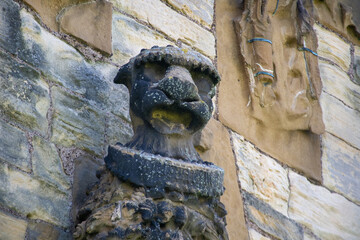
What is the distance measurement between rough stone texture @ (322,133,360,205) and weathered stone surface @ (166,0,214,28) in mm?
826

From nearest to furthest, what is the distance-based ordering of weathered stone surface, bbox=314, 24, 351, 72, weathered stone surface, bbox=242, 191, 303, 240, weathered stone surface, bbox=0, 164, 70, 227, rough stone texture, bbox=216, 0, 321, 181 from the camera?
weathered stone surface, bbox=0, 164, 70, 227 < weathered stone surface, bbox=242, 191, 303, 240 < rough stone texture, bbox=216, 0, 321, 181 < weathered stone surface, bbox=314, 24, 351, 72

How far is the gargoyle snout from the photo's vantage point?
2352 millimetres

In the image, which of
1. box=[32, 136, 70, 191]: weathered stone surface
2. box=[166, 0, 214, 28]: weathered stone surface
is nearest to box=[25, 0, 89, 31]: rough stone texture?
box=[32, 136, 70, 191]: weathered stone surface

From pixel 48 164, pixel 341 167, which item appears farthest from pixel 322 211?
pixel 48 164

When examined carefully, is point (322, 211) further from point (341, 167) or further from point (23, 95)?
point (23, 95)

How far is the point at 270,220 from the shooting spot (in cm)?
321

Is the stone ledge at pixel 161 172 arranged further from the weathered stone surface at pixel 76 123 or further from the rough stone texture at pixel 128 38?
the rough stone texture at pixel 128 38

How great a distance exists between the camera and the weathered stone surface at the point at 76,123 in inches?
103

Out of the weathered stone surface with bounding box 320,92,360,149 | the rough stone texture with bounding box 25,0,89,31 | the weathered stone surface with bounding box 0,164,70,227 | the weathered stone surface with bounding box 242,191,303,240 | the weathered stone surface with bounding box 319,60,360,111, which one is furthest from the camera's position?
the weathered stone surface with bounding box 319,60,360,111

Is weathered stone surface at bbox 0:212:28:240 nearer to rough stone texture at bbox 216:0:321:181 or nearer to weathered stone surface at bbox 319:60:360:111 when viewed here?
rough stone texture at bbox 216:0:321:181

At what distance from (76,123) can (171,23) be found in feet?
2.82

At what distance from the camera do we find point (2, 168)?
234cm

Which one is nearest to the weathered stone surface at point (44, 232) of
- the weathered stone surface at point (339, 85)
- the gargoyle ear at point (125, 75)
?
the gargoyle ear at point (125, 75)

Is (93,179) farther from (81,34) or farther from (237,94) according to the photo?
(237,94)
